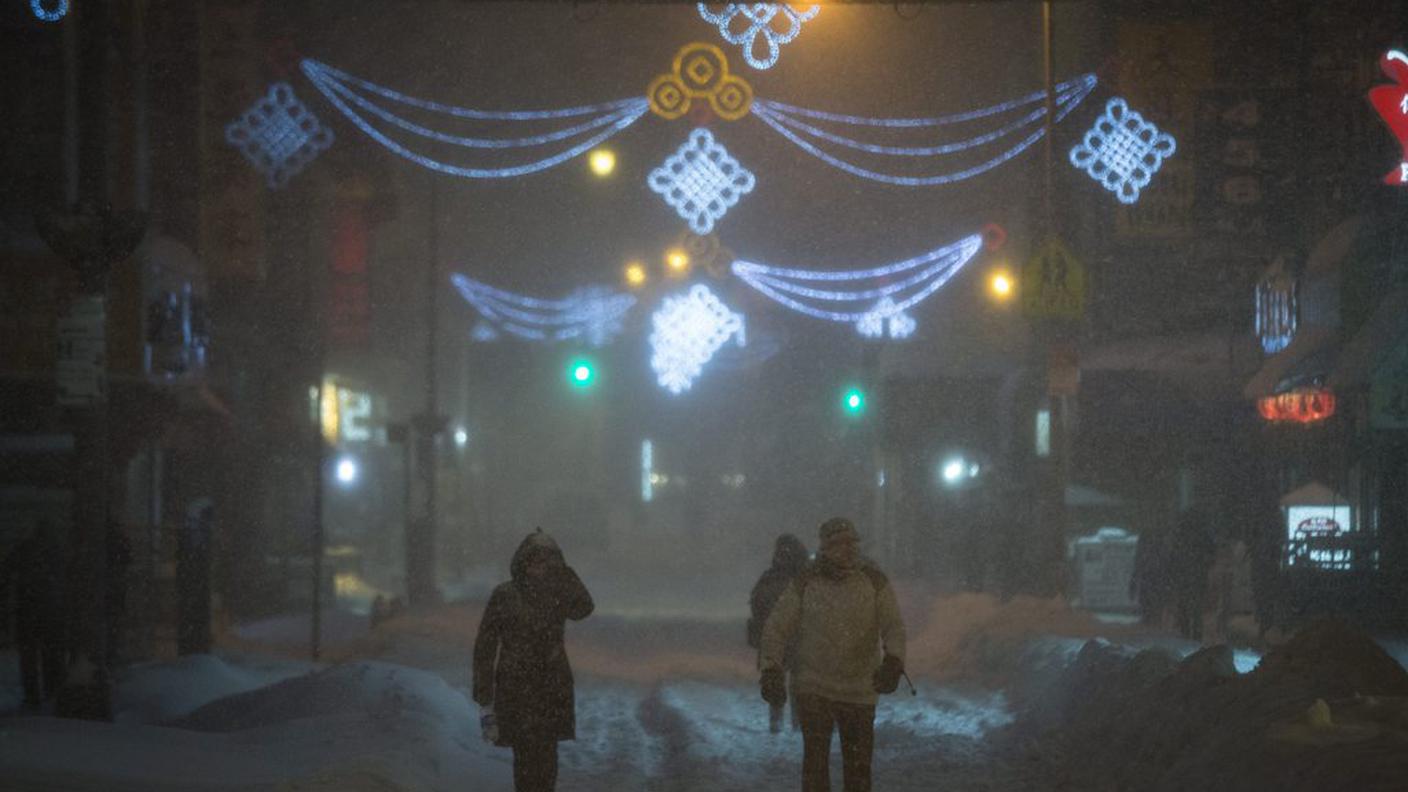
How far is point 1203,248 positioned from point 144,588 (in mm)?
20142

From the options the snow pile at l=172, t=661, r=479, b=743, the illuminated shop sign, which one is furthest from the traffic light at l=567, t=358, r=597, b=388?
the snow pile at l=172, t=661, r=479, b=743

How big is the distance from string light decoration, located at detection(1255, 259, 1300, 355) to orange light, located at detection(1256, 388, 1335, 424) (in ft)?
4.49

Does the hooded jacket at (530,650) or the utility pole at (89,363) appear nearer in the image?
the hooded jacket at (530,650)

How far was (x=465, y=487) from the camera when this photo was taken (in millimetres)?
52469

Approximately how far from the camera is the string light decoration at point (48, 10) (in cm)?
1848

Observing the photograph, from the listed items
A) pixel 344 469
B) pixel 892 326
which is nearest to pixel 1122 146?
pixel 892 326

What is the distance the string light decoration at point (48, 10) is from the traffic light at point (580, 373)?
500 inches

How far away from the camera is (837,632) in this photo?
338 inches

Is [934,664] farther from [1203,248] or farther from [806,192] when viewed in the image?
[806,192]

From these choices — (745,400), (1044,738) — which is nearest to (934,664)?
(1044,738)

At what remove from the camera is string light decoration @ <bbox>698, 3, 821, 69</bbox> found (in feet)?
58.7

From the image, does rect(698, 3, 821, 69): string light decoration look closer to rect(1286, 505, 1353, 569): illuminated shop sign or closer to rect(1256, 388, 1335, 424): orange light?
A: rect(1286, 505, 1353, 569): illuminated shop sign

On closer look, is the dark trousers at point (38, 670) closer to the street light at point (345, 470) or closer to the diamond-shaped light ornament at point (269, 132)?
the diamond-shaped light ornament at point (269, 132)

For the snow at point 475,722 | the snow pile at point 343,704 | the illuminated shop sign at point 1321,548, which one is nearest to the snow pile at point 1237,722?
the snow at point 475,722
